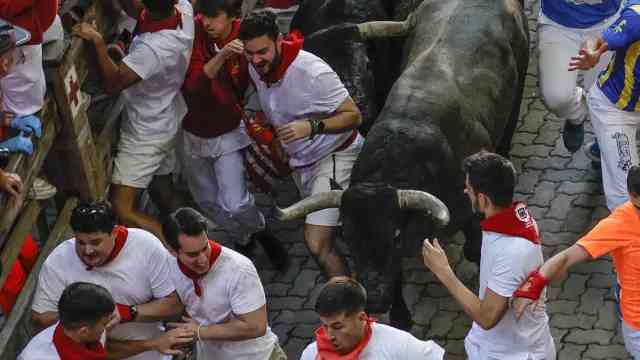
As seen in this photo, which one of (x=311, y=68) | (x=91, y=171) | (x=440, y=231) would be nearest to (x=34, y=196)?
(x=91, y=171)

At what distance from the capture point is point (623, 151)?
9406 millimetres

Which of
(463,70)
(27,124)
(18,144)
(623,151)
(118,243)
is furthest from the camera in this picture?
(463,70)

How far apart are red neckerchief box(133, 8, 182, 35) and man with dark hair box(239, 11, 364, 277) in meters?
0.55

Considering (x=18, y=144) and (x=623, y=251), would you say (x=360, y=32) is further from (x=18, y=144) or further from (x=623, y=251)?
(x=623, y=251)

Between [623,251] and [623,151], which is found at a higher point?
[623,251]

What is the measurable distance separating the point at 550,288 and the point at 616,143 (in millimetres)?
1156

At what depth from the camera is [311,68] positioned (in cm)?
886

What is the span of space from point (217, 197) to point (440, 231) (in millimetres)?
1774

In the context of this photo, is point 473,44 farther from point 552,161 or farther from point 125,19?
point 125,19

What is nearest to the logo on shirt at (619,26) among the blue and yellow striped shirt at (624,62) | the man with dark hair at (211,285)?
the blue and yellow striped shirt at (624,62)

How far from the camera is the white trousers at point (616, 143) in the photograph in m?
9.41

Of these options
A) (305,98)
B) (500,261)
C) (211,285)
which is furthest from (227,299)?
(305,98)

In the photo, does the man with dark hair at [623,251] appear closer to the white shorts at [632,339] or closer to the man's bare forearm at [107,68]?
the white shorts at [632,339]

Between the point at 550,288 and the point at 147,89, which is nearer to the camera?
the point at 147,89
